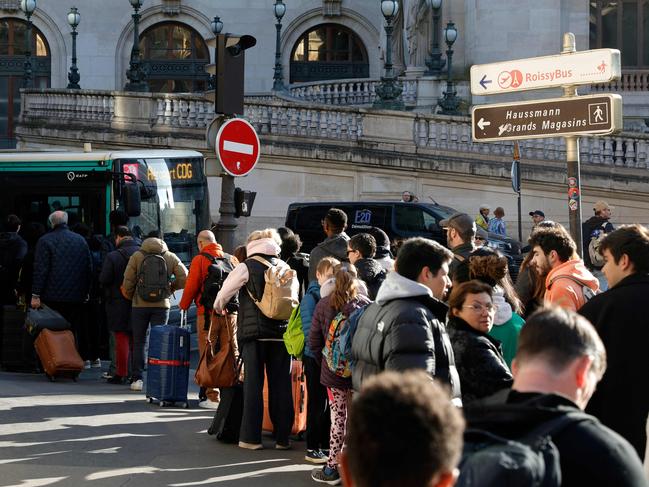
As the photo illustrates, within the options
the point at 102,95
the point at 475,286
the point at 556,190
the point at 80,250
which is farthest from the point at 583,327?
the point at 102,95

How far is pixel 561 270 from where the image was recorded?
775 centimetres

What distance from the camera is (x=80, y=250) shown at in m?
15.0

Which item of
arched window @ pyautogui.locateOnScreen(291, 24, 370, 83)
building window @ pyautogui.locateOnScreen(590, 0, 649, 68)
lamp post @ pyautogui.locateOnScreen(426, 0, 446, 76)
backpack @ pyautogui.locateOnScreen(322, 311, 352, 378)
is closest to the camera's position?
backpack @ pyautogui.locateOnScreen(322, 311, 352, 378)

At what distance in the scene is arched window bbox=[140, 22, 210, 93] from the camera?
53.8 metres

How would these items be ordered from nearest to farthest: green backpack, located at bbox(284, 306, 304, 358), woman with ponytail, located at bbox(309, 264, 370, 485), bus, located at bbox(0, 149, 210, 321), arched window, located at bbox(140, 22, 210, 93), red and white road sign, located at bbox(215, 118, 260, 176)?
woman with ponytail, located at bbox(309, 264, 370, 485), green backpack, located at bbox(284, 306, 304, 358), red and white road sign, located at bbox(215, 118, 260, 176), bus, located at bbox(0, 149, 210, 321), arched window, located at bbox(140, 22, 210, 93)

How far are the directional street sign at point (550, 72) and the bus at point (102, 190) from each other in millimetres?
7665

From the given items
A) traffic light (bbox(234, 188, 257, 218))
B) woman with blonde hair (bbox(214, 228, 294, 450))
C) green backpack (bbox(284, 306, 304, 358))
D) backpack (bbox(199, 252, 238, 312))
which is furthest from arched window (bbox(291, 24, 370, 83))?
green backpack (bbox(284, 306, 304, 358))

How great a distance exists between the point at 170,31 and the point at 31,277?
40.1 metres

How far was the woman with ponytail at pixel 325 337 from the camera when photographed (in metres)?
8.59

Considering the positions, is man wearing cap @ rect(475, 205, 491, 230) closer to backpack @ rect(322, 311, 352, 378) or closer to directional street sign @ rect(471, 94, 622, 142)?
directional street sign @ rect(471, 94, 622, 142)

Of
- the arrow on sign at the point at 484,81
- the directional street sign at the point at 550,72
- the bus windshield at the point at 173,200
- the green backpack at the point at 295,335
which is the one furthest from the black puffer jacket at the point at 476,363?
the bus windshield at the point at 173,200

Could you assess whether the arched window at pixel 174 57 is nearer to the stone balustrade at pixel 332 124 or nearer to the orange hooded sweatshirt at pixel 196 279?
the stone balustrade at pixel 332 124

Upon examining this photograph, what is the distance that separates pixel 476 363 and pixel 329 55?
4982 centimetres

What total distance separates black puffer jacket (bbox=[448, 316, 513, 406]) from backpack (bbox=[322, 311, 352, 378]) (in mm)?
2133
